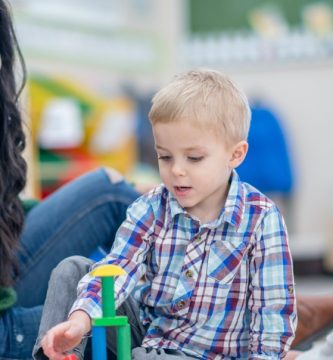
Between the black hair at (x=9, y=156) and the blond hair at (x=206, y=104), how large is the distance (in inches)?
14.8

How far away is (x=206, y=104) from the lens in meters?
1.16

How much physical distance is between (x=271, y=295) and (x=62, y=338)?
0.97ft

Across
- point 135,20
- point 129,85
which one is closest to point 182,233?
point 129,85

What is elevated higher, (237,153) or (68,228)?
(237,153)

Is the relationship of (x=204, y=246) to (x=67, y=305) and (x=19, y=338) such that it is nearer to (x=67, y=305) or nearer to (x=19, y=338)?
(x=67, y=305)

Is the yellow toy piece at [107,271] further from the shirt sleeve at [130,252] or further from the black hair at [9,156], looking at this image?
the black hair at [9,156]

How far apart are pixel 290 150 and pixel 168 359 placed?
346 centimetres

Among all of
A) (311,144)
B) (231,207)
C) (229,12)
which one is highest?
(229,12)

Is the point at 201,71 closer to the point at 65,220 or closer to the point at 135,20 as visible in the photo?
the point at 65,220

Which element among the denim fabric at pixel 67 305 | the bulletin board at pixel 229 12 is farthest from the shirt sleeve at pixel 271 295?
the bulletin board at pixel 229 12

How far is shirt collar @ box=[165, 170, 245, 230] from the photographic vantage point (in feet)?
3.91

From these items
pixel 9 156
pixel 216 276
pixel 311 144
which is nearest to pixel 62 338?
pixel 216 276

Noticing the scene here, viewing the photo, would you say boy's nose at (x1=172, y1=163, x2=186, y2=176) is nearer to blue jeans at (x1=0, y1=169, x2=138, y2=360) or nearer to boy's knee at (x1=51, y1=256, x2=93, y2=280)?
boy's knee at (x1=51, y1=256, x2=93, y2=280)

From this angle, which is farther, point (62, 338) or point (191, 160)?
point (191, 160)
